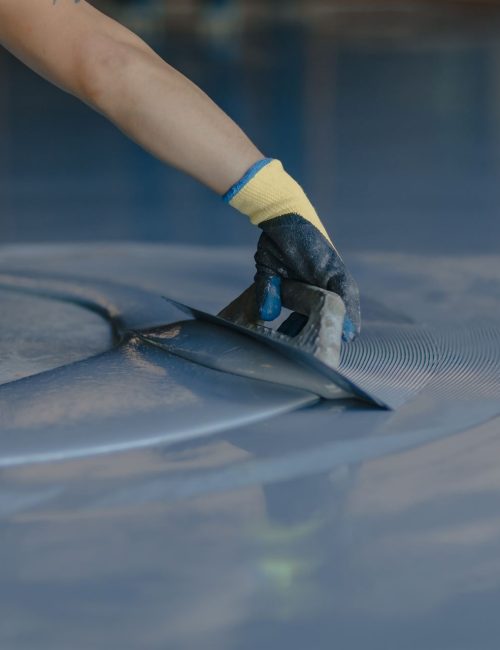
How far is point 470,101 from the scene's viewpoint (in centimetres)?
430

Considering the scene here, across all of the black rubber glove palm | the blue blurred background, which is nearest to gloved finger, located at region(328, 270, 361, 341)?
the black rubber glove palm

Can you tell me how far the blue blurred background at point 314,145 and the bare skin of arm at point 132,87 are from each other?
775 mm

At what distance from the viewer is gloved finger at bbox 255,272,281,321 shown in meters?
1.84

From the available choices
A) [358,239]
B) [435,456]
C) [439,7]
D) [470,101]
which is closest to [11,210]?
[358,239]

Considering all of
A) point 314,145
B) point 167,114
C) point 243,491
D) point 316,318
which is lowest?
point 243,491

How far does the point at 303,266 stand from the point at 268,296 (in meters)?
0.07

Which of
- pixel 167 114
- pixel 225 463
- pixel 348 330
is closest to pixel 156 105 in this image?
pixel 167 114

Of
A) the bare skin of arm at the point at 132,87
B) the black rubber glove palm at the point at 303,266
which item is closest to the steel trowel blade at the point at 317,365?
the black rubber glove palm at the point at 303,266

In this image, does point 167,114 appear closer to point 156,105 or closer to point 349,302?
point 156,105

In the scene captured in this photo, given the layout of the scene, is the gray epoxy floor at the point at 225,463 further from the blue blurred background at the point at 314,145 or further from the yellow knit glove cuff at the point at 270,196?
the yellow knit glove cuff at the point at 270,196

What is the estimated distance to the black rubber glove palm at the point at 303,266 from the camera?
179 centimetres

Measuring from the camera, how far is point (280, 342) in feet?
5.49

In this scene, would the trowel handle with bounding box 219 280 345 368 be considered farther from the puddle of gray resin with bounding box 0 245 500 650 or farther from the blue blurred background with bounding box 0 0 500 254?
the blue blurred background with bounding box 0 0 500 254

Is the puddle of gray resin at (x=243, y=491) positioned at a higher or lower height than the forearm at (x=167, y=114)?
lower
